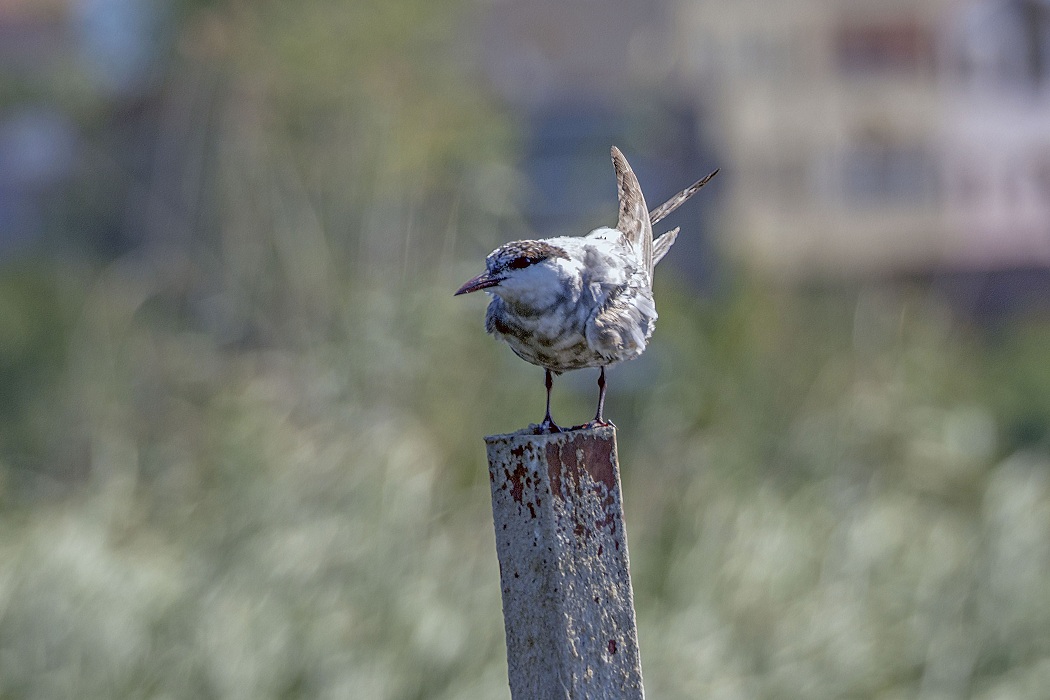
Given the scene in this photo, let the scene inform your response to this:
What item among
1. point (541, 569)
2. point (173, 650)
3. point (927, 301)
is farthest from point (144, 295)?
point (927, 301)

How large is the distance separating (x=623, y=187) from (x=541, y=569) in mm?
1216

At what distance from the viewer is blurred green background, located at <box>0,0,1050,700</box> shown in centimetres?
420

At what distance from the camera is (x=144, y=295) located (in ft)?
19.9

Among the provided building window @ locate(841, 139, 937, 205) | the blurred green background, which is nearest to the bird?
the blurred green background

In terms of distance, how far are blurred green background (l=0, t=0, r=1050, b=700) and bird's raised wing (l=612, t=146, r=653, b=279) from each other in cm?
174

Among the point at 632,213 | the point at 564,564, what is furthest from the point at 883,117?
the point at 564,564

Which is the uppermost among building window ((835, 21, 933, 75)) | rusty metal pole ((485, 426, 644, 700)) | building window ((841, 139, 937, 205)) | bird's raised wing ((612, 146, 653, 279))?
building window ((835, 21, 933, 75))

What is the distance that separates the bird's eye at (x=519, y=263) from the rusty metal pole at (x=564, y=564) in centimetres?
40

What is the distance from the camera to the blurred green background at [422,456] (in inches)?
165

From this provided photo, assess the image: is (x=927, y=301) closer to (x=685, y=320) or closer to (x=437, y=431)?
(x=685, y=320)

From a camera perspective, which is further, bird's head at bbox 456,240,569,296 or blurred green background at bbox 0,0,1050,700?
blurred green background at bbox 0,0,1050,700

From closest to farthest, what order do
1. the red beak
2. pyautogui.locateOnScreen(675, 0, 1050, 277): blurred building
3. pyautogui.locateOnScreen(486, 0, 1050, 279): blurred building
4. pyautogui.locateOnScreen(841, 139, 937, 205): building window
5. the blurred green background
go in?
the red beak < the blurred green background < pyautogui.locateOnScreen(486, 0, 1050, 279): blurred building < pyautogui.locateOnScreen(675, 0, 1050, 277): blurred building < pyautogui.locateOnScreen(841, 139, 937, 205): building window

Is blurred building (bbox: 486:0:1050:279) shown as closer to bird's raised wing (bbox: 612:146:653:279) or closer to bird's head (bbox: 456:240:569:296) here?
bird's raised wing (bbox: 612:146:653:279)

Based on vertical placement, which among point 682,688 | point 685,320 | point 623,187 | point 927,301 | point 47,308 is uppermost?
point 47,308
